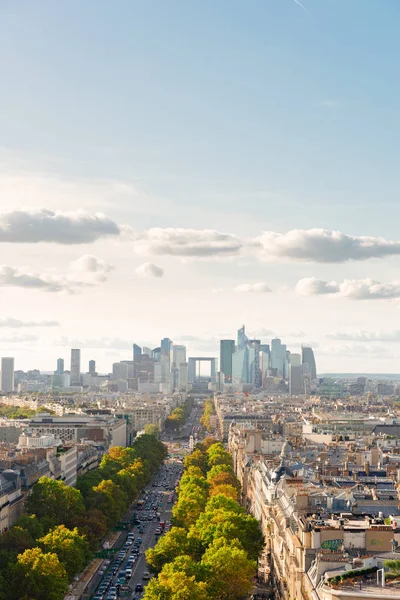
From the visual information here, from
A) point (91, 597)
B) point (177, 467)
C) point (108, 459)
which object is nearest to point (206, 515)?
point (91, 597)

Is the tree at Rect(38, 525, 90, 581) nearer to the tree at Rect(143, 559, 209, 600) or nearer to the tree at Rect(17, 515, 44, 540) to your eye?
the tree at Rect(17, 515, 44, 540)

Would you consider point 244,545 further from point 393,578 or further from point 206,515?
point 393,578

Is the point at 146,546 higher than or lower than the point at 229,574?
lower

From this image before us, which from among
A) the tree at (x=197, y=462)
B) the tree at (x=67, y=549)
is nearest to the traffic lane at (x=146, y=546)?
the tree at (x=67, y=549)

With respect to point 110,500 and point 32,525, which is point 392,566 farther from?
point 110,500

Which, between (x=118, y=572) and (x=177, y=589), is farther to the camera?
(x=118, y=572)

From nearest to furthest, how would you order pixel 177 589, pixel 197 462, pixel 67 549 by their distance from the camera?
pixel 177 589 → pixel 67 549 → pixel 197 462

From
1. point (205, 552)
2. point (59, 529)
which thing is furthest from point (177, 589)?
point (59, 529)
